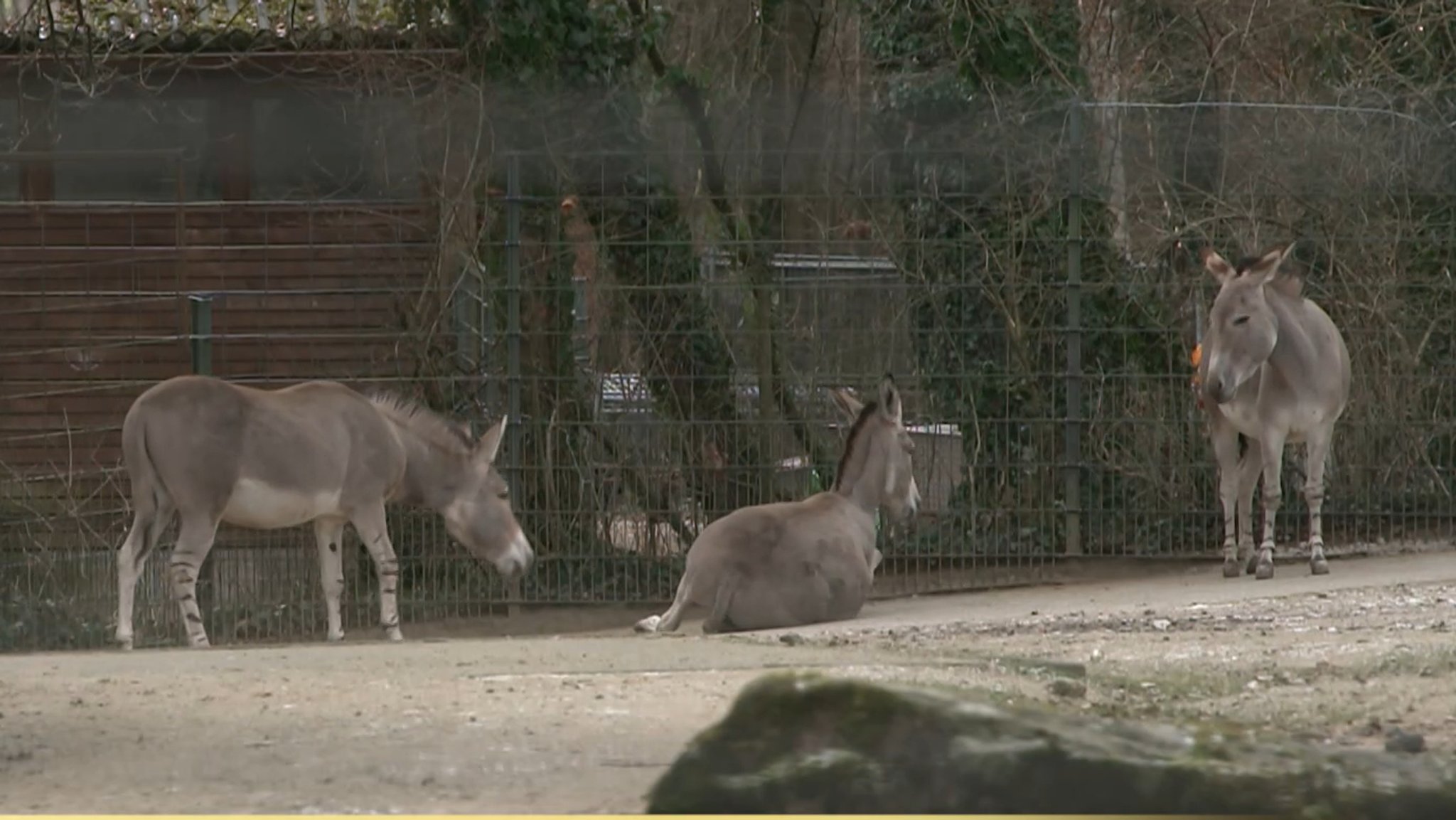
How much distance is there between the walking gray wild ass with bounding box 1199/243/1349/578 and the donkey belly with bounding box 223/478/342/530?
5.47 m

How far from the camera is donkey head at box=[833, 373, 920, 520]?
564 inches

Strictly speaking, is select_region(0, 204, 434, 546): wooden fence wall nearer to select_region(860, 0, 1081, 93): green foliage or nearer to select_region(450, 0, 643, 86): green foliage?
select_region(450, 0, 643, 86): green foliage

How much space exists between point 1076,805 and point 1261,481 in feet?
39.4

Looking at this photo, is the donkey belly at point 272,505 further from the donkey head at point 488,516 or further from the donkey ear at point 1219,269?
the donkey ear at point 1219,269

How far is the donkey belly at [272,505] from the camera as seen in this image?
553 inches

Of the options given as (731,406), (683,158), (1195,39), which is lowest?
(731,406)

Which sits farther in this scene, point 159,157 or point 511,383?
point 159,157

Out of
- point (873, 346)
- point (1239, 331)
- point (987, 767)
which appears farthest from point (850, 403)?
point (987, 767)

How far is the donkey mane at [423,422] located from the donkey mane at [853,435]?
2.44 metres

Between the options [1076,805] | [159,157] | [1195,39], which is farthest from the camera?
[1195,39]

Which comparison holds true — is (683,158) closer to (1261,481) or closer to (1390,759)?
(1261,481)

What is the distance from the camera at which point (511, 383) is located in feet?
51.1

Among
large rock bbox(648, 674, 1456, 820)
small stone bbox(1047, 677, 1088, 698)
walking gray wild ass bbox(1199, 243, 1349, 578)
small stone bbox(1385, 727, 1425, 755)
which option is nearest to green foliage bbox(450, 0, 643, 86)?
walking gray wild ass bbox(1199, 243, 1349, 578)

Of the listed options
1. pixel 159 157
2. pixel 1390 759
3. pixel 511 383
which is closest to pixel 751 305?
pixel 511 383
